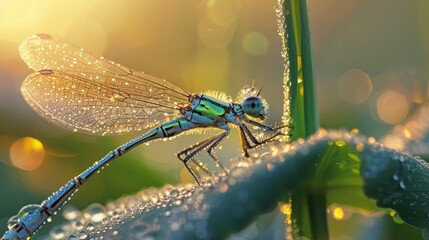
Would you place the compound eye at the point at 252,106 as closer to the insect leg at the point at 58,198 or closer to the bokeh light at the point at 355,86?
the insect leg at the point at 58,198

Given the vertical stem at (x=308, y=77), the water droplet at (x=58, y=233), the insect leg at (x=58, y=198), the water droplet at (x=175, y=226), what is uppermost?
the vertical stem at (x=308, y=77)

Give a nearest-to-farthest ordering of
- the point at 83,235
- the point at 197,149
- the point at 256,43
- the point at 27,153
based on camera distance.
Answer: the point at 83,235 < the point at 197,149 < the point at 27,153 < the point at 256,43

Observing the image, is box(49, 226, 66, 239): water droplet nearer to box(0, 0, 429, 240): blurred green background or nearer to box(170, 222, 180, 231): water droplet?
box(170, 222, 180, 231): water droplet

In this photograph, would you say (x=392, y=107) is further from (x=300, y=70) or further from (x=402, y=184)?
(x=402, y=184)

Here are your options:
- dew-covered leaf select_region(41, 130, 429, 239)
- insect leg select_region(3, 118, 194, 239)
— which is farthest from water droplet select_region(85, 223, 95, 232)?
insect leg select_region(3, 118, 194, 239)

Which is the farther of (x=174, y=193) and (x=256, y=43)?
(x=256, y=43)

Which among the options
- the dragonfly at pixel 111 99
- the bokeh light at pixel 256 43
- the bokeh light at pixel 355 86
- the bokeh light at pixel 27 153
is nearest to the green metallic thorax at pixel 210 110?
the dragonfly at pixel 111 99

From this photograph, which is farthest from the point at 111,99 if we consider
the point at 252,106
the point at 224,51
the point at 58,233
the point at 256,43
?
the point at 256,43
